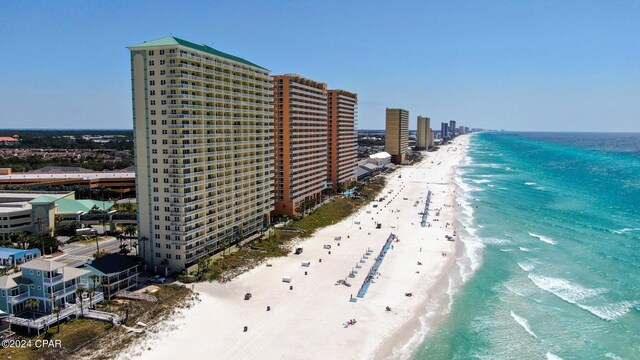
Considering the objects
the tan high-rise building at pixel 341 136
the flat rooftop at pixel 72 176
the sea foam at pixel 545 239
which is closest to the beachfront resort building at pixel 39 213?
the flat rooftop at pixel 72 176

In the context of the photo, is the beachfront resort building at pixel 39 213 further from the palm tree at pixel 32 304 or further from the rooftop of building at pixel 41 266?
the palm tree at pixel 32 304

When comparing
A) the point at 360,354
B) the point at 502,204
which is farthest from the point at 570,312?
the point at 502,204

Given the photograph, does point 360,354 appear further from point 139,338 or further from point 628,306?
point 628,306

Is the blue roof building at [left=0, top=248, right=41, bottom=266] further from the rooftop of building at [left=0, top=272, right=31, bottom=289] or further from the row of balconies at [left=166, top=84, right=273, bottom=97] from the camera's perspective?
the row of balconies at [left=166, top=84, right=273, bottom=97]

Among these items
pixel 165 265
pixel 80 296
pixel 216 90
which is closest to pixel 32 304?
pixel 80 296

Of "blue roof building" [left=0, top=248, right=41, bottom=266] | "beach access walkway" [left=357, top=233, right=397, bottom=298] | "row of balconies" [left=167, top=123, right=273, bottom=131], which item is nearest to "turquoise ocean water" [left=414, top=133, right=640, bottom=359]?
"beach access walkway" [left=357, top=233, right=397, bottom=298]

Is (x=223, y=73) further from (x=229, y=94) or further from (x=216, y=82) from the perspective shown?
(x=229, y=94)
